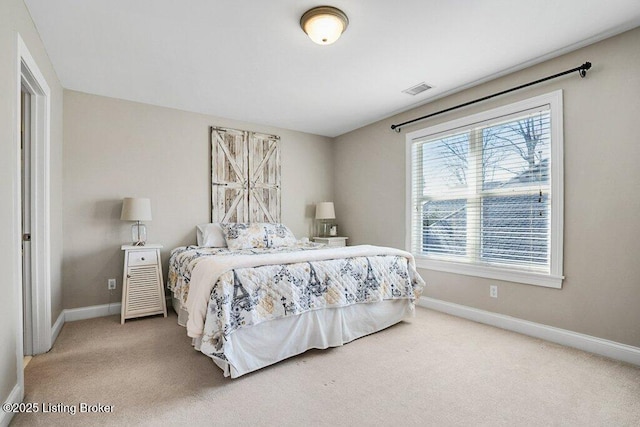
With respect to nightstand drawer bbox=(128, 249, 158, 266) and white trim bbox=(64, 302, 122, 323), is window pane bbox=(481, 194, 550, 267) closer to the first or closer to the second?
nightstand drawer bbox=(128, 249, 158, 266)

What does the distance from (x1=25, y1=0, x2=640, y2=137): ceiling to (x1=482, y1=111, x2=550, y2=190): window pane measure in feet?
1.80

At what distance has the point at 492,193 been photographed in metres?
3.17

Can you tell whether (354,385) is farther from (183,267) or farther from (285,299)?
(183,267)

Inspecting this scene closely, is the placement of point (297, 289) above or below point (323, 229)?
below

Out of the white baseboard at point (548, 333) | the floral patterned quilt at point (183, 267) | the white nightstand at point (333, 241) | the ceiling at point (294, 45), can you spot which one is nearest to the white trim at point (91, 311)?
the floral patterned quilt at point (183, 267)

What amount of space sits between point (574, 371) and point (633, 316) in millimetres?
644

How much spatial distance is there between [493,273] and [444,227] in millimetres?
732

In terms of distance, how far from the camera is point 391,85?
3.30 metres

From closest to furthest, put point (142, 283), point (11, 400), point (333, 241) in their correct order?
point (11, 400) → point (142, 283) → point (333, 241)

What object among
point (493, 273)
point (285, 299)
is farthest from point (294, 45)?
point (493, 273)

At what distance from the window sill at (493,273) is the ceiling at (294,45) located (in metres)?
1.92

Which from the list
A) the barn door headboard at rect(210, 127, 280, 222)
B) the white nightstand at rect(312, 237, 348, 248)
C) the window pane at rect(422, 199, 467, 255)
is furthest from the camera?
the white nightstand at rect(312, 237, 348, 248)

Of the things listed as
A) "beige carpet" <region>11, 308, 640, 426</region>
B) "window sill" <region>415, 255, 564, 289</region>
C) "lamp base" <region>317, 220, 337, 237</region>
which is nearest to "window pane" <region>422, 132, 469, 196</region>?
"window sill" <region>415, 255, 564, 289</region>

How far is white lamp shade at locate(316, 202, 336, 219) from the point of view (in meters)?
4.82
